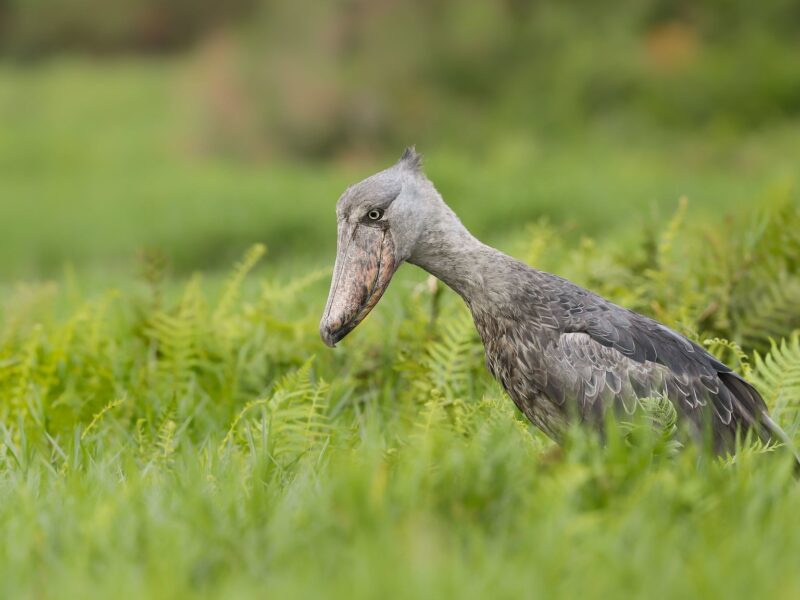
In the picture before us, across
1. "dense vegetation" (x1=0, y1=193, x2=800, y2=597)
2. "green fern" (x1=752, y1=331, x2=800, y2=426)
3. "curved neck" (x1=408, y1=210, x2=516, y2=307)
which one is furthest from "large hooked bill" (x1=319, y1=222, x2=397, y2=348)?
"green fern" (x1=752, y1=331, x2=800, y2=426)

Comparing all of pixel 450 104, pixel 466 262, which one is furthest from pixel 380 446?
pixel 450 104

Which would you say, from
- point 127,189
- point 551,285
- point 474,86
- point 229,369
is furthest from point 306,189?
point 551,285

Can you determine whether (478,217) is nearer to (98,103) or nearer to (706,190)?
(706,190)

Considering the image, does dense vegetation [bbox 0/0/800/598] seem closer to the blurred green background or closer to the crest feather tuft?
the blurred green background

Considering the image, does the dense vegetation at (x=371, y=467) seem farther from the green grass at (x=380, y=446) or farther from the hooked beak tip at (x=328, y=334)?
the hooked beak tip at (x=328, y=334)

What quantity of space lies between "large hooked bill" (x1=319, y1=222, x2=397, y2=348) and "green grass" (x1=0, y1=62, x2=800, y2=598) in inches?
16.8

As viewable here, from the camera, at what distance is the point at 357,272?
341cm

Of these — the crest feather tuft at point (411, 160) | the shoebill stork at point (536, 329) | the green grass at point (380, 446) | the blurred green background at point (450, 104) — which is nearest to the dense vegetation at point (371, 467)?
the green grass at point (380, 446)

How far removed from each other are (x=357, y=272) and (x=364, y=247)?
84 mm

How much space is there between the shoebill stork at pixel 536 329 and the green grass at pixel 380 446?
160 mm

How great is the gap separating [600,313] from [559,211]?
20.9 ft

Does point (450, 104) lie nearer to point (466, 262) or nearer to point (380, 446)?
point (466, 262)

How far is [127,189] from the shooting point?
1283cm

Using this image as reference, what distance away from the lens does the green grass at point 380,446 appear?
2.43 meters
